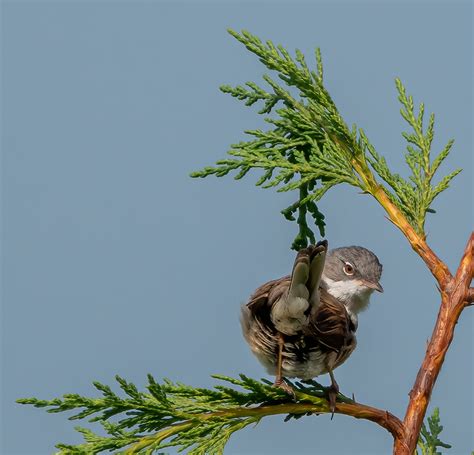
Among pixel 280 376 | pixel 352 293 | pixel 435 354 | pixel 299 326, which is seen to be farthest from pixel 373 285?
pixel 435 354

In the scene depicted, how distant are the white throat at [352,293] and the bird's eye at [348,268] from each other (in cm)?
7

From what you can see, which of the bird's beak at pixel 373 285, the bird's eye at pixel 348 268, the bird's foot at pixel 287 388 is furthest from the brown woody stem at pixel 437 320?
the bird's eye at pixel 348 268

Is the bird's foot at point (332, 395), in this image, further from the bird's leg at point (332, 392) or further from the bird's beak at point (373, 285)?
the bird's beak at point (373, 285)

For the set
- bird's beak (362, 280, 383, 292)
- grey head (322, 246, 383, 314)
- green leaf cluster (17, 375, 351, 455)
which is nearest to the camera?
green leaf cluster (17, 375, 351, 455)

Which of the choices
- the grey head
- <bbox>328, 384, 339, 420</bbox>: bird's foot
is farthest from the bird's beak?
<bbox>328, 384, 339, 420</bbox>: bird's foot

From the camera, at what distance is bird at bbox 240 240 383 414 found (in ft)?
16.5

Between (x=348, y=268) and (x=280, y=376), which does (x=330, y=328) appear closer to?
(x=280, y=376)

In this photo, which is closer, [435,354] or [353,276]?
[435,354]

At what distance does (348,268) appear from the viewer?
647 centimetres

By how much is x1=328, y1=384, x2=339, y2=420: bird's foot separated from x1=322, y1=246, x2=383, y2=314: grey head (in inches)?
50.5

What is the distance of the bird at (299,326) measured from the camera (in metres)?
5.03

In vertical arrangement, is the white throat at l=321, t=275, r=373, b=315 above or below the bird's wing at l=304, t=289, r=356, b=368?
above

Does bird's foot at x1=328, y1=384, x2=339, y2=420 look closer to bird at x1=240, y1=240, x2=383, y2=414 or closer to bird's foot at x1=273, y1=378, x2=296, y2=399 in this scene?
bird at x1=240, y1=240, x2=383, y2=414

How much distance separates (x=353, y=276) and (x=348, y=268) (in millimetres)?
75
